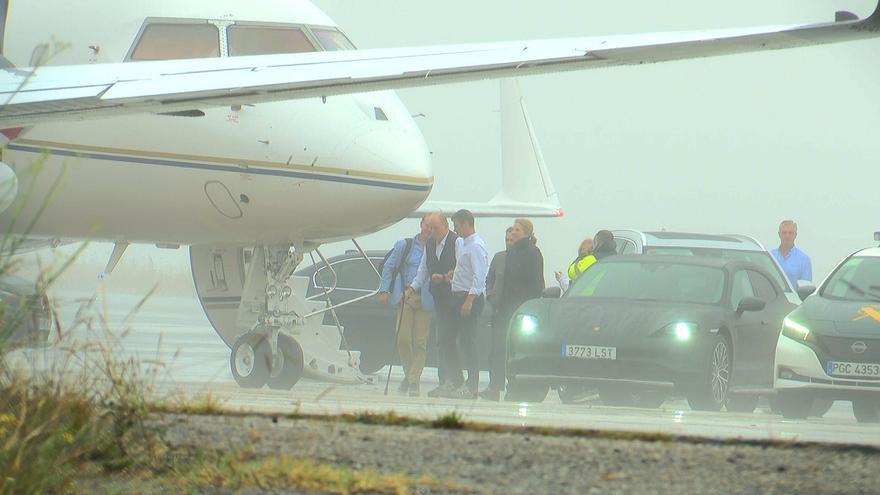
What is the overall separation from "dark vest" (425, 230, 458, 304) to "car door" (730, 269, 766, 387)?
2.78m

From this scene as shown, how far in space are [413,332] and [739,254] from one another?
184 inches

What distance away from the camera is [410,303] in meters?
18.1

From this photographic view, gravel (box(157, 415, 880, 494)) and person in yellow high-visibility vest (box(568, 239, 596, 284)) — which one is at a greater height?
person in yellow high-visibility vest (box(568, 239, 596, 284))

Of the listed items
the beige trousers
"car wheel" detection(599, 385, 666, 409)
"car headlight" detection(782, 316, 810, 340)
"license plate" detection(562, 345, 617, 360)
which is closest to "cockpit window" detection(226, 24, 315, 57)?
the beige trousers

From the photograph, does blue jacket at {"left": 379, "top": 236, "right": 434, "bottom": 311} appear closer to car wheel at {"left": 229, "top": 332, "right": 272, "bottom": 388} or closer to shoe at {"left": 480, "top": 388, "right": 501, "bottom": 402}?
shoe at {"left": 480, "top": 388, "right": 501, "bottom": 402}

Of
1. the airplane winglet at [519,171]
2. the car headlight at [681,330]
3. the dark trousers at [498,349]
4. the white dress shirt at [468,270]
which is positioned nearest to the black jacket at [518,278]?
the dark trousers at [498,349]

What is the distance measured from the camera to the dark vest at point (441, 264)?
1758cm

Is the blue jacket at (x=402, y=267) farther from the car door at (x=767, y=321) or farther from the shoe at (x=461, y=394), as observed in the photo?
the car door at (x=767, y=321)

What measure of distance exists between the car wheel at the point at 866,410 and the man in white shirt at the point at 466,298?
361 centimetres

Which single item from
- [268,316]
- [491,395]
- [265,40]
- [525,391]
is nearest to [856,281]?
[525,391]

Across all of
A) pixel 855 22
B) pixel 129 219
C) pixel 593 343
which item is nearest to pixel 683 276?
pixel 593 343

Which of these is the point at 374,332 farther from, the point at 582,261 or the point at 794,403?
the point at 794,403

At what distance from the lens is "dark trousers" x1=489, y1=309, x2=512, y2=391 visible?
18.5 m

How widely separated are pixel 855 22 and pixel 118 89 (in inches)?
217
